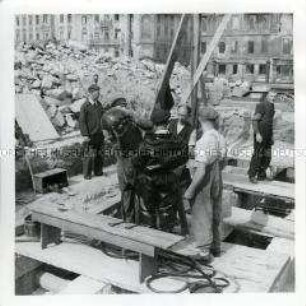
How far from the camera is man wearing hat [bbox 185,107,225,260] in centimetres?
303

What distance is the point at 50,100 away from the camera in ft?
14.4

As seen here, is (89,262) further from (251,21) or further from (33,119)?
(251,21)

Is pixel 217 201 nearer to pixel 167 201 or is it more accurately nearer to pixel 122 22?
pixel 167 201

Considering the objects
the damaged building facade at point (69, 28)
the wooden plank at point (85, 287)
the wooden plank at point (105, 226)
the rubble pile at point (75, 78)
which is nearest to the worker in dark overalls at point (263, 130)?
the rubble pile at point (75, 78)

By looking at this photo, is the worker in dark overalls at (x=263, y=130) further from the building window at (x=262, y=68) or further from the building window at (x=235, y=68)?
the building window at (x=235, y=68)

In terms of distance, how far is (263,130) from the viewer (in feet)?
13.8

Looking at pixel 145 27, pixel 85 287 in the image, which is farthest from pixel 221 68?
pixel 85 287

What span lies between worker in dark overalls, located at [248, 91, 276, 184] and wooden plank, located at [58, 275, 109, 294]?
1.73 metres

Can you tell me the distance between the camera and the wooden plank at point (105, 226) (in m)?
3.02

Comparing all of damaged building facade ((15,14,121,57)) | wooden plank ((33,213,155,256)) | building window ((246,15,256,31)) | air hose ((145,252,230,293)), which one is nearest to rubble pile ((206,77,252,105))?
building window ((246,15,256,31))

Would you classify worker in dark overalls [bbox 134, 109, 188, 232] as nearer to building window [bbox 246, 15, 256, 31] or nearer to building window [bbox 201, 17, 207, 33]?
building window [bbox 201, 17, 207, 33]

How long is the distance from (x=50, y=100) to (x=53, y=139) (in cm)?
32

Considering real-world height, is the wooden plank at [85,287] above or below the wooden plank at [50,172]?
below

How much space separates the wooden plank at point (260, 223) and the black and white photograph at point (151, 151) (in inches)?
0.5
